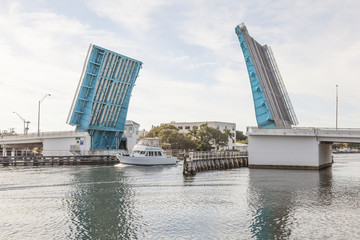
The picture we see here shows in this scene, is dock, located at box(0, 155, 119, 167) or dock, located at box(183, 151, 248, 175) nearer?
dock, located at box(183, 151, 248, 175)

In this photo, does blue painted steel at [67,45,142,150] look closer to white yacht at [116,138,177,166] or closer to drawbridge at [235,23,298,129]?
white yacht at [116,138,177,166]

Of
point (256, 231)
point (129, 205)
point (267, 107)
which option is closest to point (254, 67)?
point (267, 107)

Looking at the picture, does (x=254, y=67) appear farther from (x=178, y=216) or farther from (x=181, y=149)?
(x=181, y=149)

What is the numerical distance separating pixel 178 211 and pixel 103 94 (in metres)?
35.1

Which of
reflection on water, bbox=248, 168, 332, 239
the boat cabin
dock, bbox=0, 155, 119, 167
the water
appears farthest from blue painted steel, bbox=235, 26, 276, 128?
dock, bbox=0, 155, 119, 167

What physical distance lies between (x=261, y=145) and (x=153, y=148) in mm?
14476

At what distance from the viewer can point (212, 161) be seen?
44.9m

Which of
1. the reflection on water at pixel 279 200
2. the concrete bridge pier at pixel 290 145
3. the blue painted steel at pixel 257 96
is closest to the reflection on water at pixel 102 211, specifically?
the reflection on water at pixel 279 200

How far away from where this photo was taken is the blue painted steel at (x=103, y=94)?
47250 mm

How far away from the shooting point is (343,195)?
23.1m

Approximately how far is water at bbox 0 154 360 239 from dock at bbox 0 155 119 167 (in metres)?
23.3

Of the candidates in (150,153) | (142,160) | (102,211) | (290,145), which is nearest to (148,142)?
(150,153)

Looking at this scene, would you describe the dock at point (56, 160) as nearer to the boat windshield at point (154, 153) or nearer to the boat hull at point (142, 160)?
the boat hull at point (142, 160)

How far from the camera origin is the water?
552 inches
